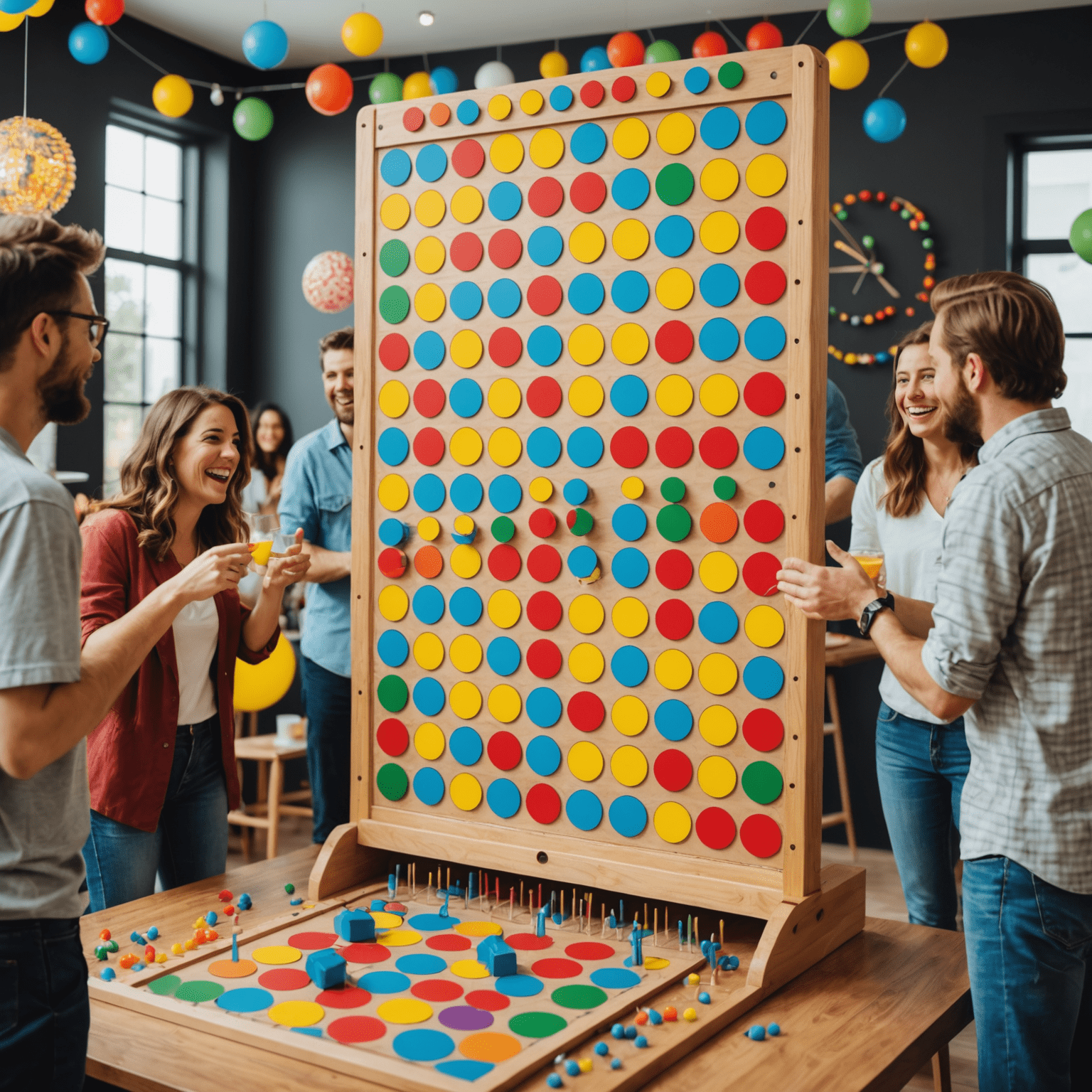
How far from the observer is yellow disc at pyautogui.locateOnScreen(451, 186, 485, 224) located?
6.58ft

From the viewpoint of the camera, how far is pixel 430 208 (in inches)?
80.8

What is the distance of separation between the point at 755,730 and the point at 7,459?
111 centimetres

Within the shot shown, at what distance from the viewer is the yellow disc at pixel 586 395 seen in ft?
6.20

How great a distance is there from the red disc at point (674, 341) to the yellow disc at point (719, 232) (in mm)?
126

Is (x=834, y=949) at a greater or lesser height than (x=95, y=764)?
lesser

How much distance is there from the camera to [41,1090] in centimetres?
123

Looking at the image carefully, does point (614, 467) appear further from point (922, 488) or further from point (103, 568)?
point (103, 568)

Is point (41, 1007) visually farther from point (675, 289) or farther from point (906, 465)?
point (906, 465)

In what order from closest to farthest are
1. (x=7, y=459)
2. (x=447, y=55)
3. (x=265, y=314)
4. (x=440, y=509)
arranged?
(x=7, y=459) → (x=440, y=509) → (x=447, y=55) → (x=265, y=314)

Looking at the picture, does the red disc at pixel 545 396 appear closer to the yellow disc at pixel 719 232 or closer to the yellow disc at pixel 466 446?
the yellow disc at pixel 466 446

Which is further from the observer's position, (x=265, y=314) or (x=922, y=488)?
(x=265, y=314)

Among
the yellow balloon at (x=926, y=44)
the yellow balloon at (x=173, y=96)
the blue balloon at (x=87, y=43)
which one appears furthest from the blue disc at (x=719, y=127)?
the blue balloon at (x=87, y=43)

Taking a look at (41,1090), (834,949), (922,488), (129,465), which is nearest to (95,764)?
(129,465)

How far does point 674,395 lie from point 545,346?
253mm
